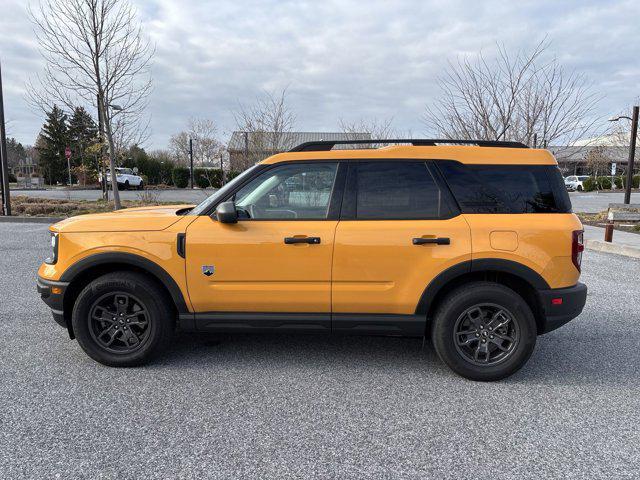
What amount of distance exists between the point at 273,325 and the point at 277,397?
1.96ft

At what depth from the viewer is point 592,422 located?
3.00m

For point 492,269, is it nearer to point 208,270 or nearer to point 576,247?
point 576,247

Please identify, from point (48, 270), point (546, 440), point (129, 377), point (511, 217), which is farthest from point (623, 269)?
point (48, 270)

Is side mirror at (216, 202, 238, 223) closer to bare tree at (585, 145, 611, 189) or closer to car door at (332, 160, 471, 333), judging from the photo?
car door at (332, 160, 471, 333)

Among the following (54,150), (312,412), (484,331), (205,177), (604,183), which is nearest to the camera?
(312,412)

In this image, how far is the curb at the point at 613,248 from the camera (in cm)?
975

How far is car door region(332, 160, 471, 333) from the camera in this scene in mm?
3518

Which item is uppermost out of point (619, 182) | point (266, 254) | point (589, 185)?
point (619, 182)

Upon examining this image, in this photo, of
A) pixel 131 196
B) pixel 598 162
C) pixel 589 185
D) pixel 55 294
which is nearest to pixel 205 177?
pixel 131 196

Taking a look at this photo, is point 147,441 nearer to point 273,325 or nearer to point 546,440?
point 273,325

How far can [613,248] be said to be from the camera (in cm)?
1034

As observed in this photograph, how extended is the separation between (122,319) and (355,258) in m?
2.02

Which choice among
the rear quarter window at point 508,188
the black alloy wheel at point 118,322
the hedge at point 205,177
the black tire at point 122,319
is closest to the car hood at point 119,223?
the black tire at point 122,319

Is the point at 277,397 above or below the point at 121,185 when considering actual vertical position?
below
